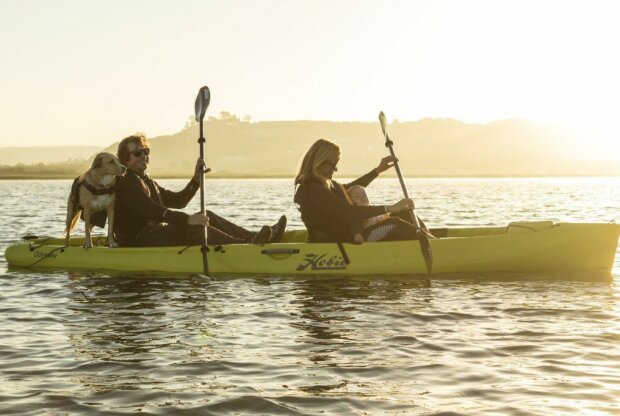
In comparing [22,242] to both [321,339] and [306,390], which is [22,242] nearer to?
[321,339]

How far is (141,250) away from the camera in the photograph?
1169cm

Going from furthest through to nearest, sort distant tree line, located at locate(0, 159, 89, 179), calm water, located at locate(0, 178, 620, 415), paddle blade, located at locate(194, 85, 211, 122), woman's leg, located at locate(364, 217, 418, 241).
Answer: distant tree line, located at locate(0, 159, 89, 179) < paddle blade, located at locate(194, 85, 211, 122) < woman's leg, located at locate(364, 217, 418, 241) < calm water, located at locate(0, 178, 620, 415)

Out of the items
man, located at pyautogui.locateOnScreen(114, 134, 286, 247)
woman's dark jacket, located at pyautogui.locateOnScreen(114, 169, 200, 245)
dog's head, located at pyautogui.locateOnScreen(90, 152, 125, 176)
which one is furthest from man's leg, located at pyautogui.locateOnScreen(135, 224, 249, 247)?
dog's head, located at pyautogui.locateOnScreen(90, 152, 125, 176)

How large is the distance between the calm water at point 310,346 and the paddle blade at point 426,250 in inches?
15.1

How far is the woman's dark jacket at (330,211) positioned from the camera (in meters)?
10.5

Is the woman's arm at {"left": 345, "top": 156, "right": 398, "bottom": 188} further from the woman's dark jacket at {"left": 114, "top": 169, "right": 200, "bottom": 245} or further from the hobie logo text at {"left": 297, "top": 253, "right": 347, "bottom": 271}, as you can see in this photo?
the woman's dark jacket at {"left": 114, "top": 169, "right": 200, "bottom": 245}

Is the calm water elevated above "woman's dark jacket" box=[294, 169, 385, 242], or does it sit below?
below

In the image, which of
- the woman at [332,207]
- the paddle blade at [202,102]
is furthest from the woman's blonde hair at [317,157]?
the paddle blade at [202,102]

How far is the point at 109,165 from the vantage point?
11125mm

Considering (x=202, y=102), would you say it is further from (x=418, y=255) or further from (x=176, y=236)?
(x=418, y=255)

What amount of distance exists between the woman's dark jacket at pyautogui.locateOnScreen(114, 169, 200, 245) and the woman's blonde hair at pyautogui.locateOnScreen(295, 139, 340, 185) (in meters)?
1.79

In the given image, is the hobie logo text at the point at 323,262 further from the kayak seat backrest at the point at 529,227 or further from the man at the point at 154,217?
the kayak seat backrest at the point at 529,227

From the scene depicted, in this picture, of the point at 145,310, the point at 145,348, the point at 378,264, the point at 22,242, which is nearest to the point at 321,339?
the point at 145,348

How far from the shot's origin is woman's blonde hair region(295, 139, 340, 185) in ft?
33.8
